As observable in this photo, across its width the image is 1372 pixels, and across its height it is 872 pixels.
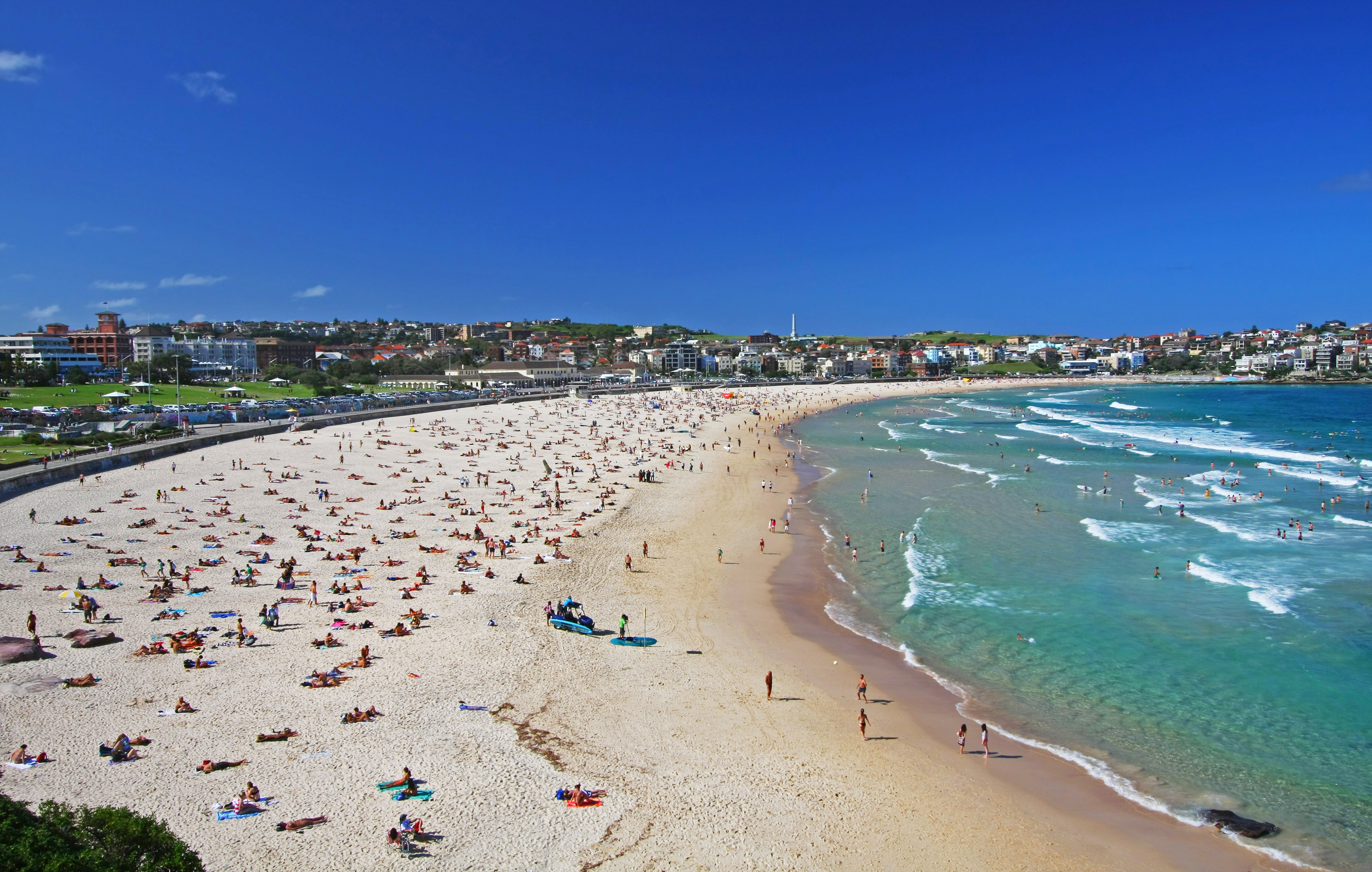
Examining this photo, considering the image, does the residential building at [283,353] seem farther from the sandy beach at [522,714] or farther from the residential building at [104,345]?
the sandy beach at [522,714]

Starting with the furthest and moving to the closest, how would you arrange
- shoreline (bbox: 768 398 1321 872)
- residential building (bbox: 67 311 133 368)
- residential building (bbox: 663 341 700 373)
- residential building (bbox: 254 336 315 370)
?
residential building (bbox: 663 341 700 373) → residential building (bbox: 254 336 315 370) → residential building (bbox: 67 311 133 368) → shoreline (bbox: 768 398 1321 872)

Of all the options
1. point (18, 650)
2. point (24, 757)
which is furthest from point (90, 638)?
point (24, 757)

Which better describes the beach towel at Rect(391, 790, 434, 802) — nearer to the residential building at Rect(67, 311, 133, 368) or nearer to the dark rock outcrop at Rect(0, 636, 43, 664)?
the dark rock outcrop at Rect(0, 636, 43, 664)

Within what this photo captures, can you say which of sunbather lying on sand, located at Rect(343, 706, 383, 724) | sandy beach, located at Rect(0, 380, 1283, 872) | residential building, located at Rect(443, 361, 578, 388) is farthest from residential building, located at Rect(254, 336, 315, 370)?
sunbather lying on sand, located at Rect(343, 706, 383, 724)

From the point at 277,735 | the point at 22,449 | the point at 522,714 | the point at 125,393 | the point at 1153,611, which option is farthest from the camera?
the point at 125,393

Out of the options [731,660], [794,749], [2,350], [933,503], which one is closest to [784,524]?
[933,503]

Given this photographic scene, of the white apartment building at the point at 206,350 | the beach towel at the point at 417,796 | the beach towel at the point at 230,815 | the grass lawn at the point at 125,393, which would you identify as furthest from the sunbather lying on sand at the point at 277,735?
the white apartment building at the point at 206,350

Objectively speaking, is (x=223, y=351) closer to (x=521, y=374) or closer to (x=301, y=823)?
(x=521, y=374)
